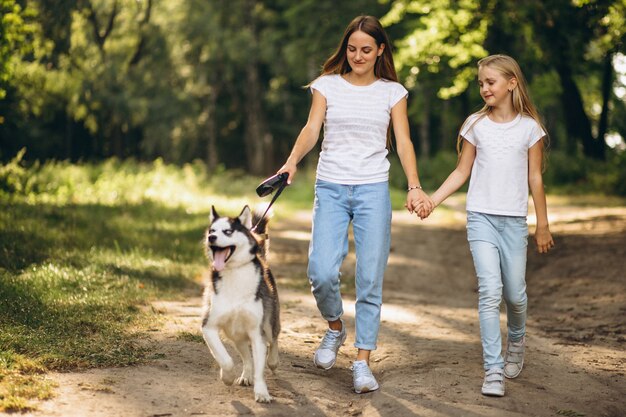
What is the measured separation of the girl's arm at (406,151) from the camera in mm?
6105

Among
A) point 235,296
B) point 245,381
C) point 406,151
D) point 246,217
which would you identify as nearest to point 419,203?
point 406,151

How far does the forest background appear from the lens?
1812 cm

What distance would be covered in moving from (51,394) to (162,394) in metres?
0.69

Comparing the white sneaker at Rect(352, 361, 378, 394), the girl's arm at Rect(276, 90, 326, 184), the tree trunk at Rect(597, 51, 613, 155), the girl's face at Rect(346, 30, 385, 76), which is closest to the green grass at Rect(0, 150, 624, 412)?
the white sneaker at Rect(352, 361, 378, 394)

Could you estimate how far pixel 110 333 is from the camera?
280 inches

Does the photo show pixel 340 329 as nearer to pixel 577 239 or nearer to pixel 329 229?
pixel 329 229

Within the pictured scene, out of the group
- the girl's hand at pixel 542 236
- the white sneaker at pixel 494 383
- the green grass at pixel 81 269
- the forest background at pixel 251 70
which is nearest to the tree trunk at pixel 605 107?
the forest background at pixel 251 70

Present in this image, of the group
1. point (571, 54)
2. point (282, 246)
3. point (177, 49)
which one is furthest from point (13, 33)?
point (177, 49)

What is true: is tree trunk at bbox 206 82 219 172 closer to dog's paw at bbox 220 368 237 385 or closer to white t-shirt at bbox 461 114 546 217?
white t-shirt at bbox 461 114 546 217

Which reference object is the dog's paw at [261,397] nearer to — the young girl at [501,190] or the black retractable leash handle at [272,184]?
the black retractable leash handle at [272,184]

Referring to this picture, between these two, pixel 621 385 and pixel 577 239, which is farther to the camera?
pixel 577 239

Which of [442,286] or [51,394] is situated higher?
[51,394]

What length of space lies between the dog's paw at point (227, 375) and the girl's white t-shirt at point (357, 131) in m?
1.56

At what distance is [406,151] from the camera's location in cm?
617
